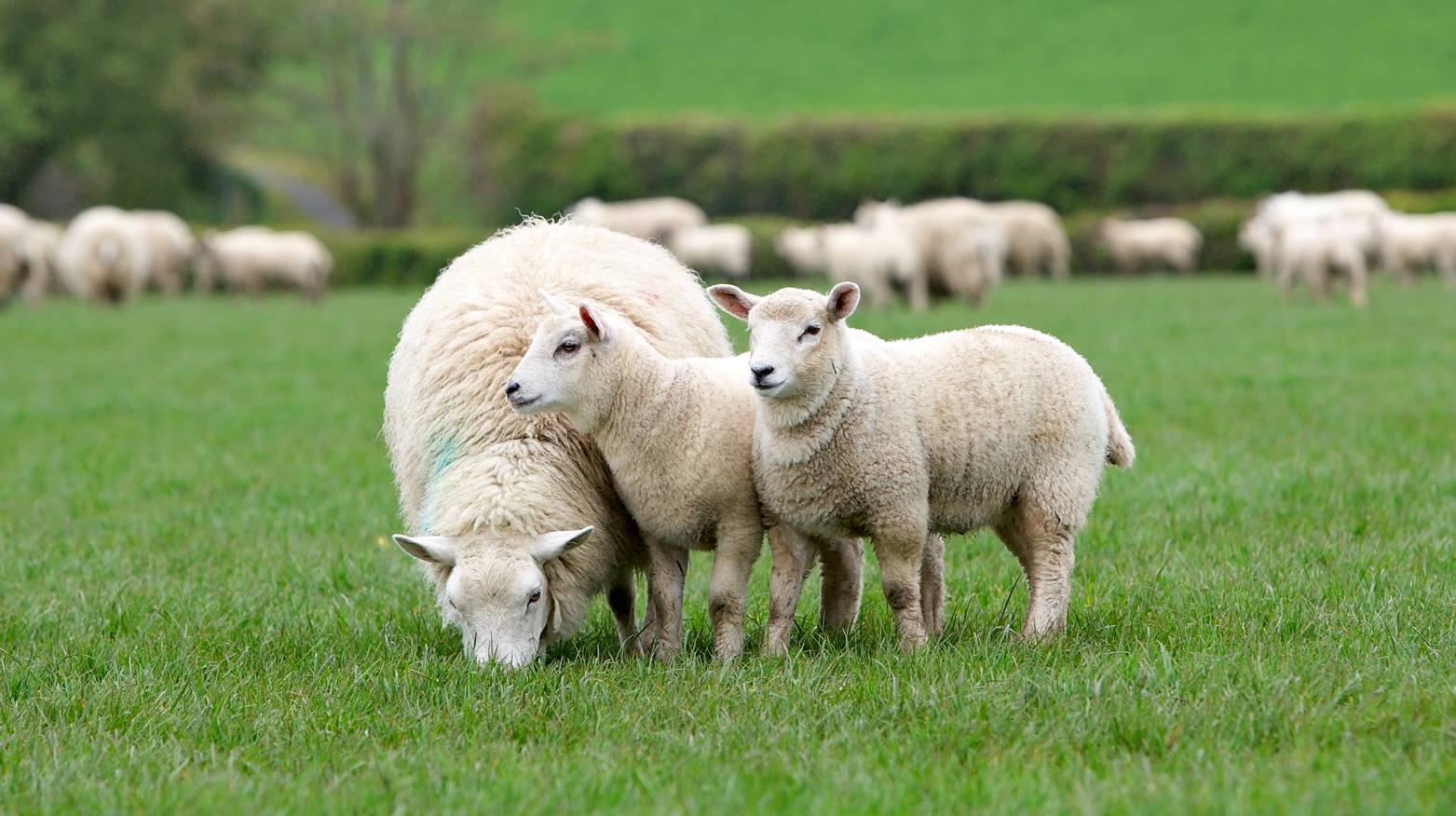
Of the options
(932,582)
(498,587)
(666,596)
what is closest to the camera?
(498,587)

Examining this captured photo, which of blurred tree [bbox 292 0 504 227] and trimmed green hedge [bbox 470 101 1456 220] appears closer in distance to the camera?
trimmed green hedge [bbox 470 101 1456 220]

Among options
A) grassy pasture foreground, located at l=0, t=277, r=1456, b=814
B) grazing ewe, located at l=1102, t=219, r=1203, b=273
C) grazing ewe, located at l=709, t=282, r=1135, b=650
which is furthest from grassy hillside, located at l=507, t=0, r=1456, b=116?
grazing ewe, located at l=709, t=282, r=1135, b=650

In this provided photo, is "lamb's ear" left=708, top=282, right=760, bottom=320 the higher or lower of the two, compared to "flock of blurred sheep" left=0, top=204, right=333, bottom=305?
higher

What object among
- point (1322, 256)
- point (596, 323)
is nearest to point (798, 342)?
point (596, 323)

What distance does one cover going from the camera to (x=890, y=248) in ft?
64.5

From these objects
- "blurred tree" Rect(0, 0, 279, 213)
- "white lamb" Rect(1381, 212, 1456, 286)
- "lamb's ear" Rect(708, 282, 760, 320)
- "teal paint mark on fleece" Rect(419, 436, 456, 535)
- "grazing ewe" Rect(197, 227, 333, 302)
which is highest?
"blurred tree" Rect(0, 0, 279, 213)

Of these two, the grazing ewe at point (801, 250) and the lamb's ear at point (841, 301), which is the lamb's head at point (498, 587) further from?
the grazing ewe at point (801, 250)

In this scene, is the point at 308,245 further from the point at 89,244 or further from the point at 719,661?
the point at 719,661

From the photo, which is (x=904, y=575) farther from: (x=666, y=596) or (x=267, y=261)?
(x=267, y=261)

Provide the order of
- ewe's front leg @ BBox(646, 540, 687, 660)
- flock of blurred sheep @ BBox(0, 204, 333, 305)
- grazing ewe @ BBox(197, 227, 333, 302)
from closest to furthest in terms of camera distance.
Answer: ewe's front leg @ BBox(646, 540, 687, 660), flock of blurred sheep @ BBox(0, 204, 333, 305), grazing ewe @ BBox(197, 227, 333, 302)

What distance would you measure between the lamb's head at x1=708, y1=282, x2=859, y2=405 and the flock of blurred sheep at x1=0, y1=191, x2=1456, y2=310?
1135 cm

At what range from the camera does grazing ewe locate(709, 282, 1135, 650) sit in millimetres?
4176

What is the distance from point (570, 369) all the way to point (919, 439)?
1043mm

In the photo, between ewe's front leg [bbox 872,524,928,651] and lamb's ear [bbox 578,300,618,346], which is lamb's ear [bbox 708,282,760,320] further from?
ewe's front leg [bbox 872,524,928,651]
